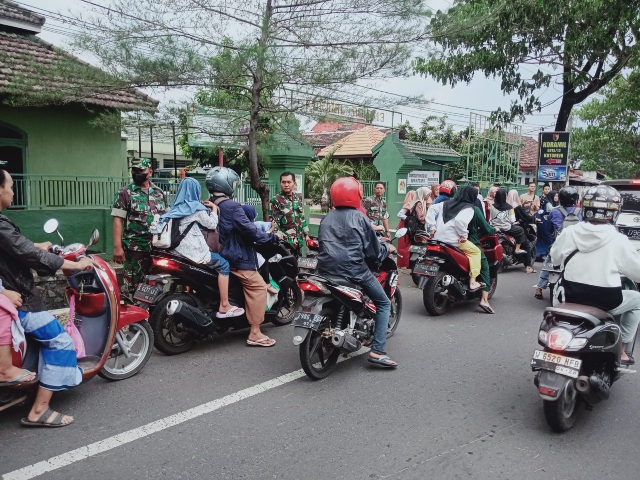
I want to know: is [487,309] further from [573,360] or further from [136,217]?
[136,217]

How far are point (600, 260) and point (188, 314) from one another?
11.1 feet

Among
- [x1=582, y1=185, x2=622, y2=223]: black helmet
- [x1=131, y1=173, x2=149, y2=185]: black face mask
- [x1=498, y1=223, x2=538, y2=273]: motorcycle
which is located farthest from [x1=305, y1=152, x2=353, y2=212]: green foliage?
[x1=582, y1=185, x2=622, y2=223]: black helmet

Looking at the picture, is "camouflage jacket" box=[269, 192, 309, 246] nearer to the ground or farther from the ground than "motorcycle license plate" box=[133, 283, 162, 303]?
farther from the ground

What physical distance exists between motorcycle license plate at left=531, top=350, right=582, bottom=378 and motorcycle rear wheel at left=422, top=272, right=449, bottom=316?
3113mm

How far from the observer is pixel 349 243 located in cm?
468

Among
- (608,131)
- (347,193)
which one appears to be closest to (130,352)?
(347,193)

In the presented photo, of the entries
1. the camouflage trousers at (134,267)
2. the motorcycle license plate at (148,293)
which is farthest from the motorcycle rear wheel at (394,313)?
the camouflage trousers at (134,267)

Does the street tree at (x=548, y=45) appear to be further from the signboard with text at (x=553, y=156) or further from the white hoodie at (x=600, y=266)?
the white hoodie at (x=600, y=266)

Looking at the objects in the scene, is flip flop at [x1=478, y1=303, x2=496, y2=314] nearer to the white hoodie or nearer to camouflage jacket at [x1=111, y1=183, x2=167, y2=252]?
the white hoodie

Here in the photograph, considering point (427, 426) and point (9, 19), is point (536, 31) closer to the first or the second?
point (9, 19)

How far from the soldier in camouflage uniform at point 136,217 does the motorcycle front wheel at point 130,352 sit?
1458 mm

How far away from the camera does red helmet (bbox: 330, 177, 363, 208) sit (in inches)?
185

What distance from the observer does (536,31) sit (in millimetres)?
13680

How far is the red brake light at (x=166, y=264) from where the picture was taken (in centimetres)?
495
